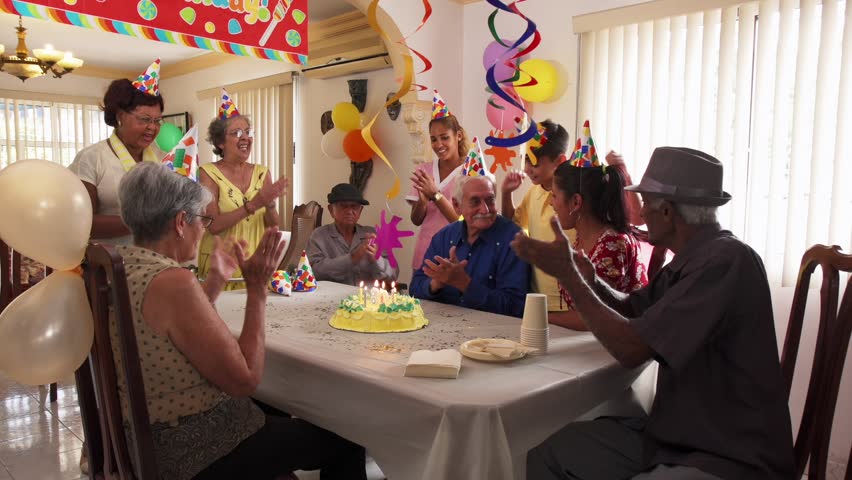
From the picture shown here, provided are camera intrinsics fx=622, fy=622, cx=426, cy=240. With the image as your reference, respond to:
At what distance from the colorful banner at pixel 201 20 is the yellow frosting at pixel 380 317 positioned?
158 cm

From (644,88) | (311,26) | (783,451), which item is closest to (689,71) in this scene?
(644,88)

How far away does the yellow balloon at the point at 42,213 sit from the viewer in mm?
1445

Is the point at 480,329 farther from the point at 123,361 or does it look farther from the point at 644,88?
the point at 644,88

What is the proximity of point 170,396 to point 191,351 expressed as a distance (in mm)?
154

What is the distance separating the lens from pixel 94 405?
1.61 meters

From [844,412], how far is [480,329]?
1971 millimetres

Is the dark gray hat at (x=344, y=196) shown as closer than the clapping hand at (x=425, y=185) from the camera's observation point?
No

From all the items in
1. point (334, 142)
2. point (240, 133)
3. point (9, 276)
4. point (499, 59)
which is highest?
point (499, 59)

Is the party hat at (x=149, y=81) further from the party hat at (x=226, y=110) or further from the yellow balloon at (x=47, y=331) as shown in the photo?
the yellow balloon at (x=47, y=331)

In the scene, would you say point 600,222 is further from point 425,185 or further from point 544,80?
point 544,80

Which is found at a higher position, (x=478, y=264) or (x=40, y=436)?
(x=478, y=264)

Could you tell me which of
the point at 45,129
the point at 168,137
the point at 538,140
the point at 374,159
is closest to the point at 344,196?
the point at 538,140

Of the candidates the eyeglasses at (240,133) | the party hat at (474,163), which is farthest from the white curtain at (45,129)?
the party hat at (474,163)

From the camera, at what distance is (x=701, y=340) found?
1434 millimetres
